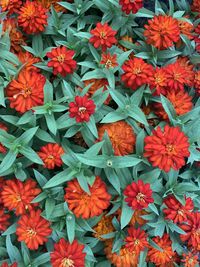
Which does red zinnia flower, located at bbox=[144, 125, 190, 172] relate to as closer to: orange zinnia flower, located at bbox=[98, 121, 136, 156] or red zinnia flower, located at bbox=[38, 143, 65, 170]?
orange zinnia flower, located at bbox=[98, 121, 136, 156]

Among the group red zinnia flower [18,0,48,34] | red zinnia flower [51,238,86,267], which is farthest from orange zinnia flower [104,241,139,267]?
red zinnia flower [18,0,48,34]

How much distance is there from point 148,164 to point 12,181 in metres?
0.43

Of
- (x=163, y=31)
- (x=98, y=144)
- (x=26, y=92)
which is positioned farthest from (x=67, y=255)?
(x=163, y=31)

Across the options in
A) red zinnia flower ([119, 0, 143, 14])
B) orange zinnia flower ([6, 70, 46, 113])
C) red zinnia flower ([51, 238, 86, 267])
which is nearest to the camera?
red zinnia flower ([51, 238, 86, 267])

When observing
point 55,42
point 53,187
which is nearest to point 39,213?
point 53,187

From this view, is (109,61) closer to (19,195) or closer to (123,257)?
(19,195)

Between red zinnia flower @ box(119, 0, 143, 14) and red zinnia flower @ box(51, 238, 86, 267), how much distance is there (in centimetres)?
81

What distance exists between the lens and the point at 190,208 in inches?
58.0

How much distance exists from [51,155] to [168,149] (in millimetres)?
360

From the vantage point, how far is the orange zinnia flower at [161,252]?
4.97ft

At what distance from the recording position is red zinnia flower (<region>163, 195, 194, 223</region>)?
145cm

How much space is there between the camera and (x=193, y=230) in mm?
1512

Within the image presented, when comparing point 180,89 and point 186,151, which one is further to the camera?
point 180,89

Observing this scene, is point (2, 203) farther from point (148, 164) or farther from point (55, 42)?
point (55, 42)
